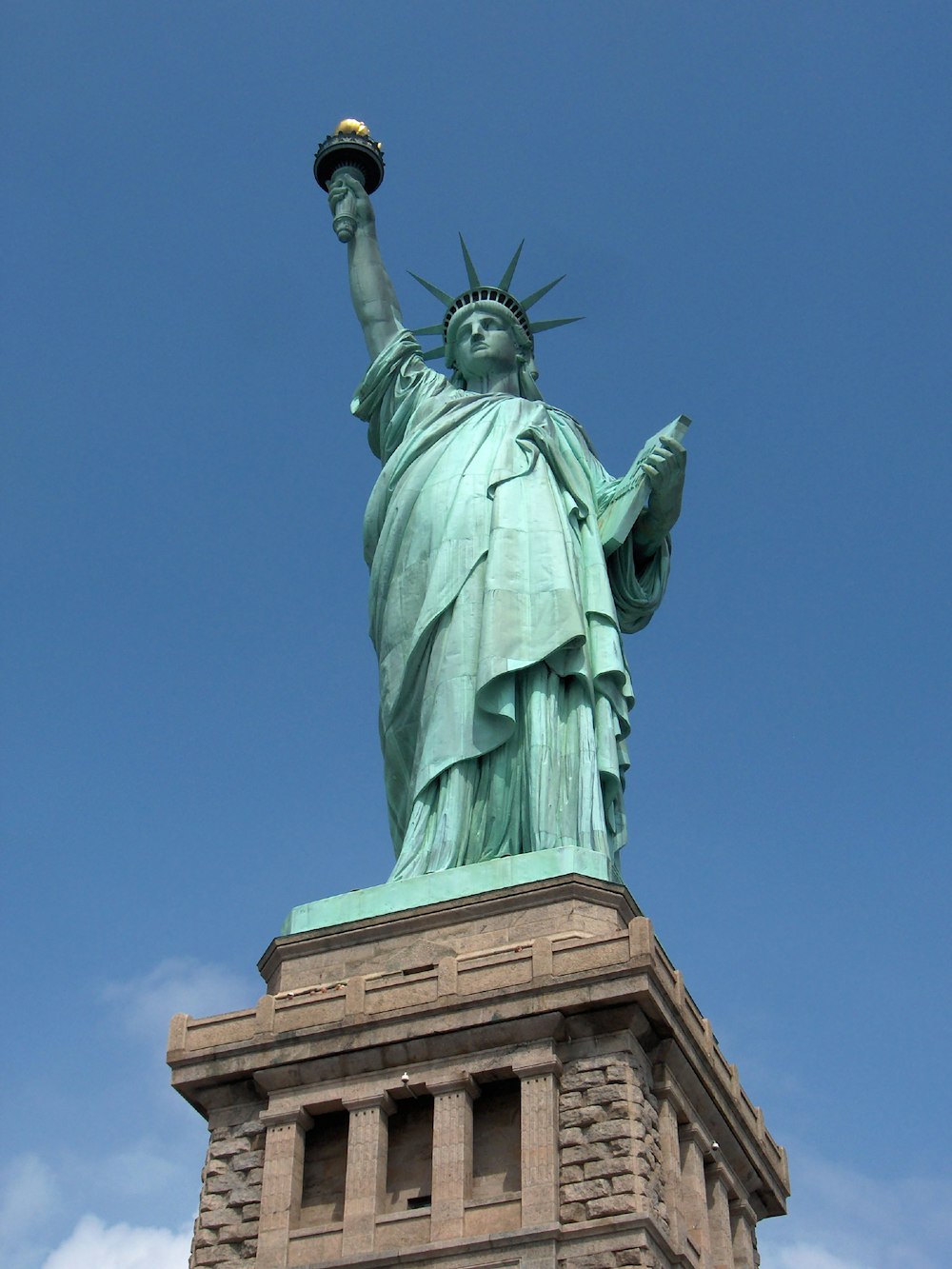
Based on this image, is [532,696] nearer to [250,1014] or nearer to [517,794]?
[517,794]

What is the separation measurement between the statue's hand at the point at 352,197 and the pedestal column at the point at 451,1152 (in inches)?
491

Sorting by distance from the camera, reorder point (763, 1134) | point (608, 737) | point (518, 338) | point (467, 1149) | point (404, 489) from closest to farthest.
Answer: point (467, 1149)
point (763, 1134)
point (608, 737)
point (404, 489)
point (518, 338)

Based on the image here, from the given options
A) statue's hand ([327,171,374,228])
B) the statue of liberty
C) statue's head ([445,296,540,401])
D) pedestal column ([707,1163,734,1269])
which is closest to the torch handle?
statue's hand ([327,171,374,228])

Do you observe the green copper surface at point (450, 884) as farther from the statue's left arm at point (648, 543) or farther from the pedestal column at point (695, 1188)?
the statue's left arm at point (648, 543)

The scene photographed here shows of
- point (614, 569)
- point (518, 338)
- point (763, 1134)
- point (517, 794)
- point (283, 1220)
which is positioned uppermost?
point (518, 338)

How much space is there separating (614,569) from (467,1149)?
7920 mm

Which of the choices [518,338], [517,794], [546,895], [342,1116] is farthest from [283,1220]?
[518,338]

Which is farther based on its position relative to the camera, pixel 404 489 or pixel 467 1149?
pixel 404 489

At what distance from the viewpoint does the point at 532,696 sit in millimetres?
18156

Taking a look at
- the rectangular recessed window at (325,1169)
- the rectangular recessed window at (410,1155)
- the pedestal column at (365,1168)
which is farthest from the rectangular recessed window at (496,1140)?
the rectangular recessed window at (325,1169)

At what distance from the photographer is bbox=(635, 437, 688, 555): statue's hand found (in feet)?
66.9

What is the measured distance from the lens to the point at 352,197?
78.3ft

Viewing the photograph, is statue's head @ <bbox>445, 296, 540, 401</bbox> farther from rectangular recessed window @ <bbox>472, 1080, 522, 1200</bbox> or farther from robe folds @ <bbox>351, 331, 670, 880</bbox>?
rectangular recessed window @ <bbox>472, 1080, 522, 1200</bbox>

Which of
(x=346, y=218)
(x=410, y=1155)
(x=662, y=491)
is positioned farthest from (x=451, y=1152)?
(x=346, y=218)
